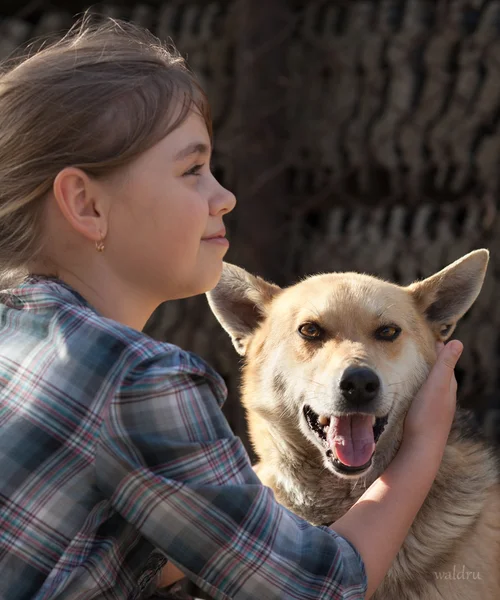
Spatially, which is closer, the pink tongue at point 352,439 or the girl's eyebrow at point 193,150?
the girl's eyebrow at point 193,150

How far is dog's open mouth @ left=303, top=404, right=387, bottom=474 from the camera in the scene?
5.90ft

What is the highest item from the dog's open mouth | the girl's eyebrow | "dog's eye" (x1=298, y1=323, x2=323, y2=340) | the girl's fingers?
the girl's eyebrow

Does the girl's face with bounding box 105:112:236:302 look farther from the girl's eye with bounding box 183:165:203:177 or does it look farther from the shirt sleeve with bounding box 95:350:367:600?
the shirt sleeve with bounding box 95:350:367:600

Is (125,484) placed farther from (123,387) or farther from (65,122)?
(65,122)

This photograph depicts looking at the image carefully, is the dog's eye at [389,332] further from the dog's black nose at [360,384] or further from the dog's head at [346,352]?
the dog's black nose at [360,384]

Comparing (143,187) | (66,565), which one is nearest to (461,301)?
(143,187)

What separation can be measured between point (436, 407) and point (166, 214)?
2.44ft

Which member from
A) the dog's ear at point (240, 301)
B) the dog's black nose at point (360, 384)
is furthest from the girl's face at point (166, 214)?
the dog's ear at point (240, 301)

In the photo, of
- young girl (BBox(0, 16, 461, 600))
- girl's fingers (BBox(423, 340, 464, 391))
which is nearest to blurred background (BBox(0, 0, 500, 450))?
girl's fingers (BBox(423, 340, 464, 391))

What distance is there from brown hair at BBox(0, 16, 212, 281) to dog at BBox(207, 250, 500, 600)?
29.1 inches

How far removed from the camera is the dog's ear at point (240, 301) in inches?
91.7

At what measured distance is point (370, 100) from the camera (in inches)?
148

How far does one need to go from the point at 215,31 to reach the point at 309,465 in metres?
Answer: 2.69

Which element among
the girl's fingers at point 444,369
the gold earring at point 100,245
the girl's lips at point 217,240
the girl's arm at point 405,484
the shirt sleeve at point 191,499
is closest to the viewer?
the shirt sleeve at point 191,499
